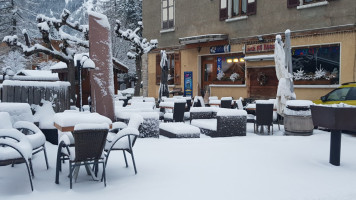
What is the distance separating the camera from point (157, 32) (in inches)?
826

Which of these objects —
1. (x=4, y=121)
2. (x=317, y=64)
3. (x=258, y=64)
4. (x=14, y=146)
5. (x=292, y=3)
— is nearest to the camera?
(x=14, y=146)

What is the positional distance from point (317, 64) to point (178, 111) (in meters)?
7.02

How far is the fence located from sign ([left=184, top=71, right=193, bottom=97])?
12.2 metres

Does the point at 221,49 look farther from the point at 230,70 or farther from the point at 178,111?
the point at 178,111

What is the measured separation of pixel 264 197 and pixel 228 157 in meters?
1.90

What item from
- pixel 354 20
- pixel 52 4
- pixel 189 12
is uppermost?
pixel 52 4

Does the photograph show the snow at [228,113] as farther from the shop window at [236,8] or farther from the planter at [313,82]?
the shop window at [236,8]

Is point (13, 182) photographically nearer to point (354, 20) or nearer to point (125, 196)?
point (125, 196)

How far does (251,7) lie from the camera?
1549cm

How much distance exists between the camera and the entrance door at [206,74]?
17.9 meters

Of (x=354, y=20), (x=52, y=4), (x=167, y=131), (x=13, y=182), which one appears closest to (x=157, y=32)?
(x=354, y=20)

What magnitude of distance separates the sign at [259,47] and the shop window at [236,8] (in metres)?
1.61

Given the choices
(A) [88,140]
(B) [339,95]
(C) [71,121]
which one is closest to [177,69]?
(B) [339,95]

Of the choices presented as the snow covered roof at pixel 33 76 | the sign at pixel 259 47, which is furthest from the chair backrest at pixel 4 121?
the sign at pixel 259 47
